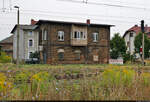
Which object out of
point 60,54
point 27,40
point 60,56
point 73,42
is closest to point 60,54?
point 60,54

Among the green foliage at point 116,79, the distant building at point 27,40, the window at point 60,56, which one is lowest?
the window at point 60,56

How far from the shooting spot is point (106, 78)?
5180 millimetres

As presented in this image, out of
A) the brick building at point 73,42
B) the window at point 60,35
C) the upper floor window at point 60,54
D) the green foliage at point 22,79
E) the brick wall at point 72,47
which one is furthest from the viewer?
the window at point 60,35

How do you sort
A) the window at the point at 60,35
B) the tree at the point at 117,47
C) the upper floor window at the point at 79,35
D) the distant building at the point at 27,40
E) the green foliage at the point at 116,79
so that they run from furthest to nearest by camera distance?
the distant building at the point at 27,40 → the tree at the point at 117,47 → the upper floor window at the point at 79,35 → the window at the point at 60,35 → the green foliage at the point at 116,79

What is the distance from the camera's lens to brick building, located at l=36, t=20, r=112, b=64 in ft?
102

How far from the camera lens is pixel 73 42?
3194cm

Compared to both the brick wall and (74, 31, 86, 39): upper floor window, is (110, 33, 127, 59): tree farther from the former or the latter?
(74, 31, 86, 39): upper floor window

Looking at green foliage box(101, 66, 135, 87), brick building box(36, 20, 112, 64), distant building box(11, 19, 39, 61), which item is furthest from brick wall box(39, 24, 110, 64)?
green foliage box(101, 66, 135, 87)

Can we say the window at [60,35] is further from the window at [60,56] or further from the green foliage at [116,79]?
the green foliage at [116,79]

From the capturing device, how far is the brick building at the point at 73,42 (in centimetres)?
3114

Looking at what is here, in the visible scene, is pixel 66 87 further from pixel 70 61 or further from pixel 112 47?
pixel 112 47

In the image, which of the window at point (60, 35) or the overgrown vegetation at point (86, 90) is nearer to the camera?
the overgrown vegetation at point (86, 90)

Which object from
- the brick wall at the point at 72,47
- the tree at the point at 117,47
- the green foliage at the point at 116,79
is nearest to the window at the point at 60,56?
the brick wall at the point at 72,47

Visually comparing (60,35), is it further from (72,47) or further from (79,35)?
(79,35)
